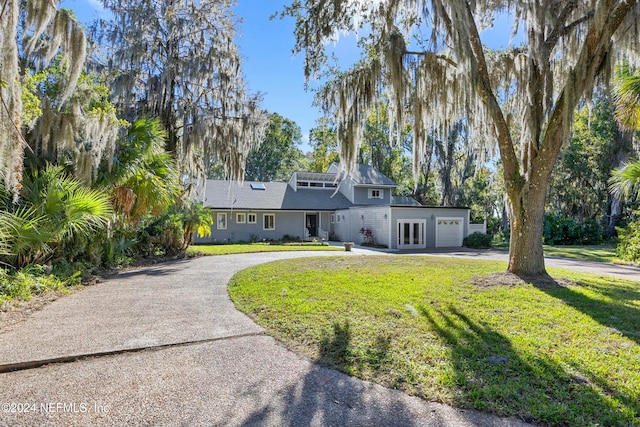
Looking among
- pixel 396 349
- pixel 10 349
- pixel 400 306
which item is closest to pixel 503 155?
pixel 400 306

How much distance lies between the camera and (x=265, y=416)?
96.3 inches

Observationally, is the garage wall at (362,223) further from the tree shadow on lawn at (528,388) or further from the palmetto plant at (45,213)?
the tree shadow on lawn at (528,388)

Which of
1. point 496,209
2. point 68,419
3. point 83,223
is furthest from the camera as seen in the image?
point 496,209

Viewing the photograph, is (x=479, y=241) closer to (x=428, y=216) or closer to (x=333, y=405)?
(x=428, y=216)

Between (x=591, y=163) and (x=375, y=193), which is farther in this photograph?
(x=375, y=193)

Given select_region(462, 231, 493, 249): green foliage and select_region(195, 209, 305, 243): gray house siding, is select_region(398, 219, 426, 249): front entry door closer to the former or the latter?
select_region(462, 231, 493, 249): green foliage

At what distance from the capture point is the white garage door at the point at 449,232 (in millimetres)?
19141

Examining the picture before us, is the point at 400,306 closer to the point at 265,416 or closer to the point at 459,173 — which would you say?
the point at 265,416

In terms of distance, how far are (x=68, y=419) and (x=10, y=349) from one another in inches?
70.0

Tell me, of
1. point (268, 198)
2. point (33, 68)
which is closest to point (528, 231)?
point (33, 68)

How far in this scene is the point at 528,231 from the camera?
6.66m

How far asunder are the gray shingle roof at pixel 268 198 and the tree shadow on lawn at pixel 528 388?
17.3m

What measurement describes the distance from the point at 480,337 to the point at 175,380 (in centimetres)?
332

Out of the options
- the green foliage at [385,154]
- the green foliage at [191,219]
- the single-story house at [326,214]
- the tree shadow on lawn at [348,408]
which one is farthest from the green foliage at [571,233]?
the tree shadow on lawn at [348,408]
